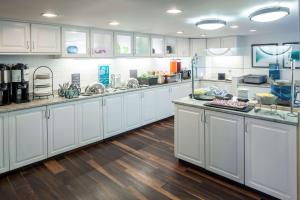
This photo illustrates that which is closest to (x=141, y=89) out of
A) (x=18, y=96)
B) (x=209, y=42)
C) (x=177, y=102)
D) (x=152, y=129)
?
(x=152, y=129)

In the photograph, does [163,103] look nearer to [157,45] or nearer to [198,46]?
[157,45]

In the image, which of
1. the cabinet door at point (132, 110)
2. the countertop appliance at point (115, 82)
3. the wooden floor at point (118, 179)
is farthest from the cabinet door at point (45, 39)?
the wooden floor at point (118, 179)

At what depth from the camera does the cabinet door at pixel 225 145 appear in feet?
8.66

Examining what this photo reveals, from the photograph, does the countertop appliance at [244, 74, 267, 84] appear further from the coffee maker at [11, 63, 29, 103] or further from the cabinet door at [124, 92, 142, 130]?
the coffee maker at [11, 63, 29, 103]

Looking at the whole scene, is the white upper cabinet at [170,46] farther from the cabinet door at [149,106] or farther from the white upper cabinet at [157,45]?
the cabinet door at [149,106]

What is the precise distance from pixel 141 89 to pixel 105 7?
7.83ft

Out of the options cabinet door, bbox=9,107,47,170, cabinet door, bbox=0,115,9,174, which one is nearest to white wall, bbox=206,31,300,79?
cabinet door, bbox=9,107,47,170

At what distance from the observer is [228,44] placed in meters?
5.99

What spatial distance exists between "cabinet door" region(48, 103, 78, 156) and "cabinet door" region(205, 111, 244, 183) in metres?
2.06

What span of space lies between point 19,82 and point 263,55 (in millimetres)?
5251

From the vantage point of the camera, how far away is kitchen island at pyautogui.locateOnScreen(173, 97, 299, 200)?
2289mm

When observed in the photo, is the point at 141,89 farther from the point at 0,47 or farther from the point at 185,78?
the point at 0,47

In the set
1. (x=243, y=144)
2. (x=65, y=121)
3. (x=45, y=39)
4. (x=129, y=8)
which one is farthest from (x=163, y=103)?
(x=129, y=8)

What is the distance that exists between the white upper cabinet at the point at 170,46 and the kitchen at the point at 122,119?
1048 millimetres
